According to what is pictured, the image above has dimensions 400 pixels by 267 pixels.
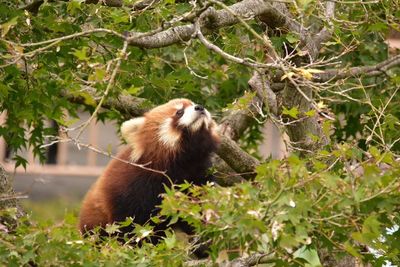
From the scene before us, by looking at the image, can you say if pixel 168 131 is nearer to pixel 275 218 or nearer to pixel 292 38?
pixel 292 38

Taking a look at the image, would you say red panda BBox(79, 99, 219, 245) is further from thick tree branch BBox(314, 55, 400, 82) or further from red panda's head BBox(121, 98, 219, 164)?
thick tree branch BBox(314, 55, 400, 82)

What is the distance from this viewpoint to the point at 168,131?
28.3 feet

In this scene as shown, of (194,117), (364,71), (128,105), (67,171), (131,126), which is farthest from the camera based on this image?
(67,171)

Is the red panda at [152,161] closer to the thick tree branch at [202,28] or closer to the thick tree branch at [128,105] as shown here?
the thick tree branch at [128,105]

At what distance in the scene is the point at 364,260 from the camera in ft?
19.6

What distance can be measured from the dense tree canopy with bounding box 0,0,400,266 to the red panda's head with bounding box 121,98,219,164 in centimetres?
15

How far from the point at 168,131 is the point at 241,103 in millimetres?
2160

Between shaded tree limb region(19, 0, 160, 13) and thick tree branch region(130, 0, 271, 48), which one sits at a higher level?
shaded tree limb region(19, 0, 160, 13)

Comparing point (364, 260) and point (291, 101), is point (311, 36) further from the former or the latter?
point (364, 260)

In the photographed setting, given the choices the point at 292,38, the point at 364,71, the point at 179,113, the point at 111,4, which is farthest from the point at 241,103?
the point at 179,113

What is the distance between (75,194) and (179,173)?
35.6ft

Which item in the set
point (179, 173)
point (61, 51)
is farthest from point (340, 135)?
point (61, 51)

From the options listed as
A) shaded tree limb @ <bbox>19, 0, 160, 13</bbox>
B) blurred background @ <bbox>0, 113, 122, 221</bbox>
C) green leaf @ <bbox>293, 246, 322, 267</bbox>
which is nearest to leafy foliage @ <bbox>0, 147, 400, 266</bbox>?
green leaf @ <bbox>293, 246, 322, 267</bbox>

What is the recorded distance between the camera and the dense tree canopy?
5.09 metres
